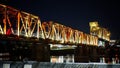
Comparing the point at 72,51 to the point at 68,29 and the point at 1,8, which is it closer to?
the point at 68,29

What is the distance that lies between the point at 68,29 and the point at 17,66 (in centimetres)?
8532

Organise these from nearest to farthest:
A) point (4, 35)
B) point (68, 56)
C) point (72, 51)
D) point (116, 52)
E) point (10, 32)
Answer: point (4, 35)
point (10, 32)
point (116, 52)
point (68, 56)
point (72, 51)

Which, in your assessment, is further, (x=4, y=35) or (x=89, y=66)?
(x=4, y=35)

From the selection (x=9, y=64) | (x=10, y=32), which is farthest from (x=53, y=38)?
(x=9, y=64)

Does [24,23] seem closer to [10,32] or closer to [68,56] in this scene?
[10,32]

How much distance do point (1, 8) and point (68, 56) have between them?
39.4 m

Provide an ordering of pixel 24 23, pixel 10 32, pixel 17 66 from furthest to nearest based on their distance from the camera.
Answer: pixel 24 23 < pixel 10 32 < pixel 17 66

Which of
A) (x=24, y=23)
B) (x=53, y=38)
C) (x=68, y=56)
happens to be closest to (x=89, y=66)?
(x=24, y=23)

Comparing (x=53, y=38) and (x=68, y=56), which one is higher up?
(x=53, y=38)

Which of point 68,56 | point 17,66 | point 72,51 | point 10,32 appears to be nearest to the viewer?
point 17,66

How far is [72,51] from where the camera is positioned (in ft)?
301

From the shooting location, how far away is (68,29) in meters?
96.4

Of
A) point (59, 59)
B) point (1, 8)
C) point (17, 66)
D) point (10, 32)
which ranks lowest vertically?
point (59, 59)

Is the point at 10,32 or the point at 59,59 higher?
the point at 10,32
